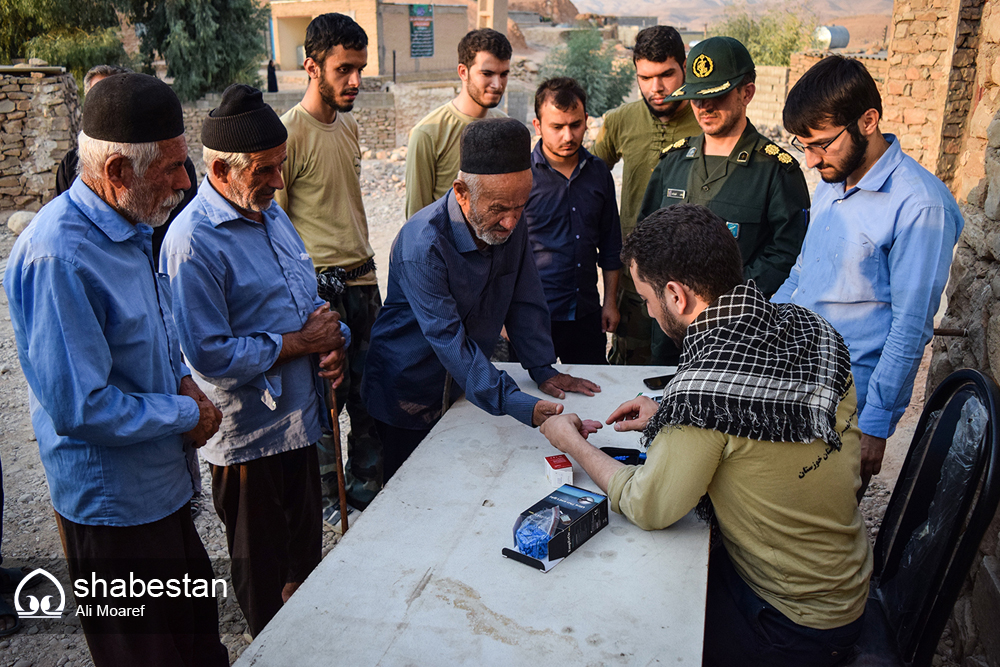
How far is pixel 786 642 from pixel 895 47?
26.9 ft

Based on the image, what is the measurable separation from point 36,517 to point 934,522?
399cm

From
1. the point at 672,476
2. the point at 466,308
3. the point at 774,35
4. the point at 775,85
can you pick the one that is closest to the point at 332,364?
the point at 466,308

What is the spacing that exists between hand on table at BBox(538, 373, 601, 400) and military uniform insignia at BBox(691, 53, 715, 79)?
1.54 m

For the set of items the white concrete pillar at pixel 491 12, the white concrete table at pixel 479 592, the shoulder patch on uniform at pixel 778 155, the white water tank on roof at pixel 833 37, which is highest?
the white concrete pillar at pixel 491 12

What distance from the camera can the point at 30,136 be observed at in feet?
34.5

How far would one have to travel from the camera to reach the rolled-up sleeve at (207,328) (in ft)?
7.20

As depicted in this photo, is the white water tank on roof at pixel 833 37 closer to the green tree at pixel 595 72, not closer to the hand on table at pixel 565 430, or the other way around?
the green tree at pixel 595 72

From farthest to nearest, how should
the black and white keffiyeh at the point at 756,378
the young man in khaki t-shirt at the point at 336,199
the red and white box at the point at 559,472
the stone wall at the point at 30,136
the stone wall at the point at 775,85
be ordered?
the stone wall at the point at 775,85 < the stone wall at the point at 30,136 < the young man in khaki t-shirt at the point at 336,199 < the red and white box at the point at 559,472 < the black and white keffiyeh at the point at 756,378

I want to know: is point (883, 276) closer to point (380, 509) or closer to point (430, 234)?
point (430, 234)

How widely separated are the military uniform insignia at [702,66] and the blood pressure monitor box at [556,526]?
2140 millimetres

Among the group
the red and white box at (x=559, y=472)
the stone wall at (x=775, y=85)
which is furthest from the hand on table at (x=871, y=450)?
the stone wall at (x=775, y=85)

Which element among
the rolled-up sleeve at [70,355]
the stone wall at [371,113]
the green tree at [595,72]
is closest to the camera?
the rolled-up sleeve at [70,355]

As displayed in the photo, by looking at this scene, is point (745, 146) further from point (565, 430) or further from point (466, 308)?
point (565, 430)

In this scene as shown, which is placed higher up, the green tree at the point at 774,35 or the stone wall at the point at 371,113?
the green tree at the point at 774,35
